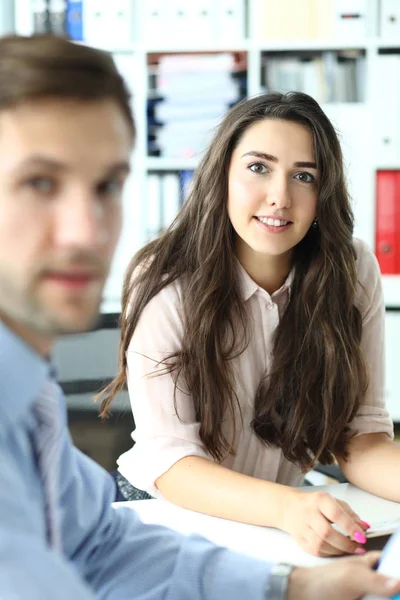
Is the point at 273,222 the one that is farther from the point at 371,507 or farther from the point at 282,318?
the point at 371,507

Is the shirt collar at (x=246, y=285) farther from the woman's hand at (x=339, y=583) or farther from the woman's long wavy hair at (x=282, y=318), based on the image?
the woman's hand at (x=339, y=583)

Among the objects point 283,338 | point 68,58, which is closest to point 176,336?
point 283,338

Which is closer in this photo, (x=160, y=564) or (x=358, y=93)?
(x=160, y=564)

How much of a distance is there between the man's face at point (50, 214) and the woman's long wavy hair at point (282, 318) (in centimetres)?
80

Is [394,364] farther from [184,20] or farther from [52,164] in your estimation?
[52,164]

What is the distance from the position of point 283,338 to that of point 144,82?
7.29 feet

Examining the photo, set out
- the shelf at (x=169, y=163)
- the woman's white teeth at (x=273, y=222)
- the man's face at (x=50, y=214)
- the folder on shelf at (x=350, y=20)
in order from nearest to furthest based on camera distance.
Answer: the man's face at (x=50, y=214)
the woman's white teeth at (x=273, y=222)
the folder on shelf at (x=350, y=20)
the shelf at (x=169, y=163)

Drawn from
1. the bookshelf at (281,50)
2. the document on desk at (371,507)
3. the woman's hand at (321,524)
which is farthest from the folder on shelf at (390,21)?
the woman's hand at (321,524)

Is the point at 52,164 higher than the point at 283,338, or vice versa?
the point at 52,164

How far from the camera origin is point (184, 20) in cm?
331

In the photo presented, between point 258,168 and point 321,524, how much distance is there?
2.10 ft

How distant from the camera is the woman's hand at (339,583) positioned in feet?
2.56

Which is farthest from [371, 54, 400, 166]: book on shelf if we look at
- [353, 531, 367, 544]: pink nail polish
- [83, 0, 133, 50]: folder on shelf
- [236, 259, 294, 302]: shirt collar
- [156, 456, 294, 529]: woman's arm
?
[353, 531, 367, 544]: pink nail polish

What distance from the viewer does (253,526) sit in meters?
1.13
